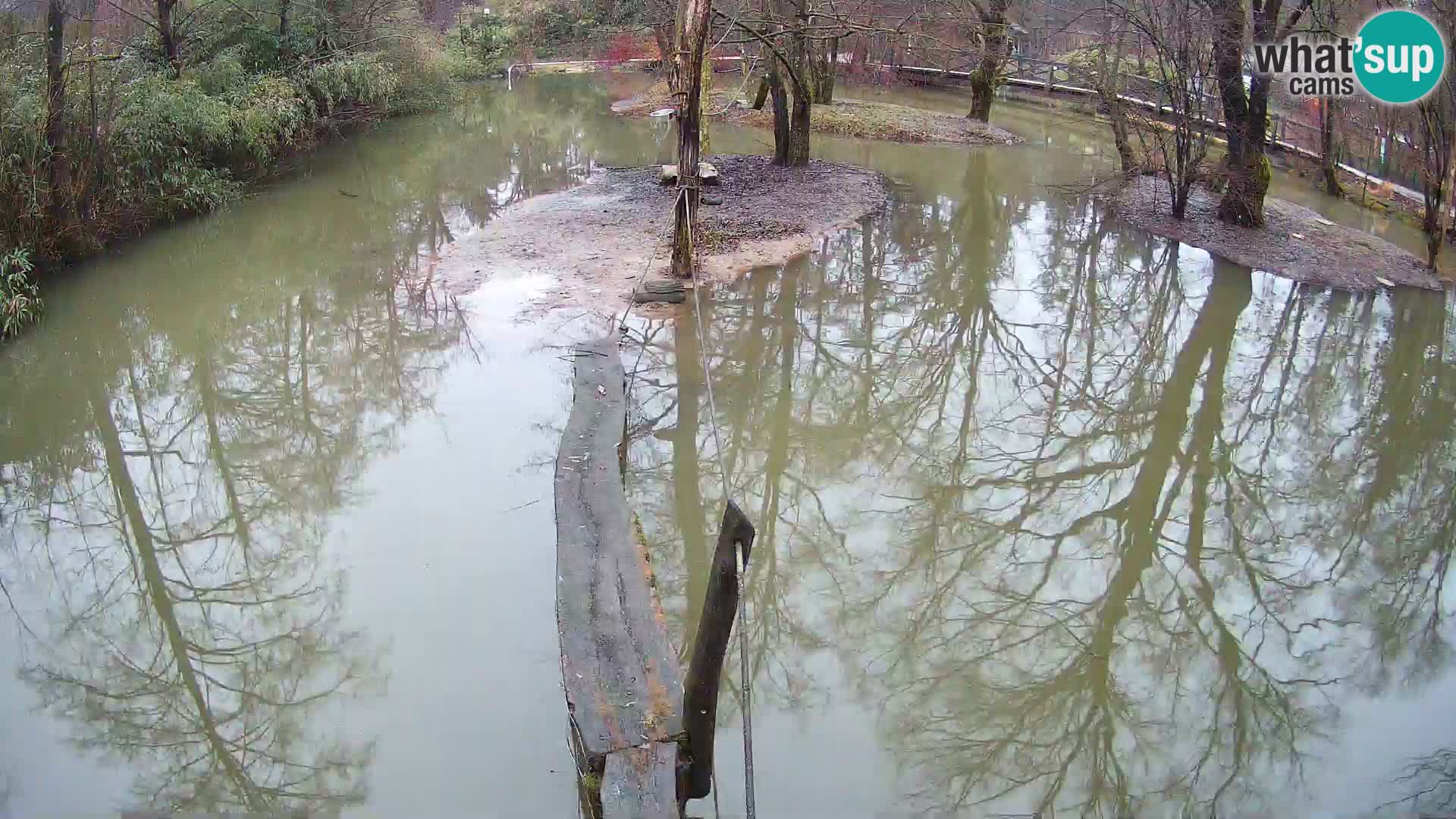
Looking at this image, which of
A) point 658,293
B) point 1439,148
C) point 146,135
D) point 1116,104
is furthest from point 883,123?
point 146,135

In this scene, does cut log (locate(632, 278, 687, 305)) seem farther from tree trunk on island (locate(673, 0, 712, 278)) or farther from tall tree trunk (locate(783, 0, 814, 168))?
tall tree trunk (locate(783, 0, 814, 168))

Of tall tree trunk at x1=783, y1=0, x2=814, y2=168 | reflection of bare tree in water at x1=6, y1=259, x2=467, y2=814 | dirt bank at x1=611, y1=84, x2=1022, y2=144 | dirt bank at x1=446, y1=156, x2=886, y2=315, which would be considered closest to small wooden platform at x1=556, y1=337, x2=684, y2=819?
reflection of bare tree in water at x1=6, y1=259, x2=467, y2=814

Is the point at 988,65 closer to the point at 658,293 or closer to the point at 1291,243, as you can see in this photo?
the point at 1291,243

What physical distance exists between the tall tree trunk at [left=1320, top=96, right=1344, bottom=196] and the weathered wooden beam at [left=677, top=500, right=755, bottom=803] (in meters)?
13.9

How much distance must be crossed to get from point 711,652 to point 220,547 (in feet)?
12.7

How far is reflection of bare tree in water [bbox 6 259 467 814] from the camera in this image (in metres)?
4.62

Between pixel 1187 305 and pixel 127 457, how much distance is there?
940 centimetres

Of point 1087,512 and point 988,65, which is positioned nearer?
point 1087,512

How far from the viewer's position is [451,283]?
Answer: 10656 mm

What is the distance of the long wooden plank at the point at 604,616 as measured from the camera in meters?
3.94

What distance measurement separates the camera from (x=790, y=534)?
6.31 metres

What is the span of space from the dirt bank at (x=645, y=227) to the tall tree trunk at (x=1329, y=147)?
6.03 metres

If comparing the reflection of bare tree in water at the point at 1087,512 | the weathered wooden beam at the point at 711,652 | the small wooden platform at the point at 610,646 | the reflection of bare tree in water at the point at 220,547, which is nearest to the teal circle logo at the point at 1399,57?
the reflection of bare tree in water at the point at 1087,512

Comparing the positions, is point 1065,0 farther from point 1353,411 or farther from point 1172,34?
point 1353,411
